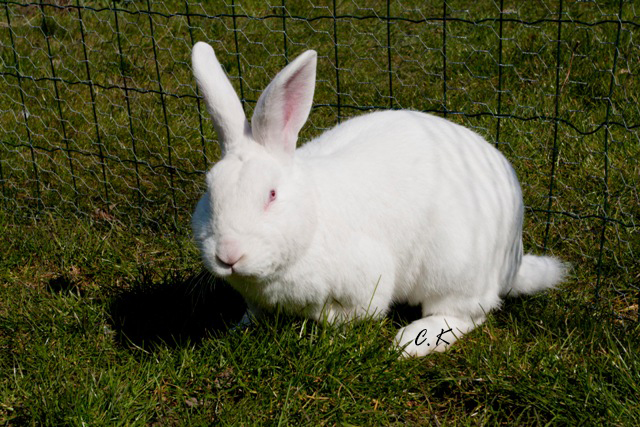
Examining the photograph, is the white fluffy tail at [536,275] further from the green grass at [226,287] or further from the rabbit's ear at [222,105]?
the rabbit's ear at [222,105]

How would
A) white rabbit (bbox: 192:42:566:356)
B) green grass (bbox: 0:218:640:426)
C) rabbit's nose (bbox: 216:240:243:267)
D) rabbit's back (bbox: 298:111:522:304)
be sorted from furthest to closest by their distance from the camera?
rabbit's back (bbox: 298:111:522:304) < green grass (bbox: 0:218:640:426) < white rabbit (bbox: 192:42:566:356) < rabbit's nose (bbox: 216:240:243:267)

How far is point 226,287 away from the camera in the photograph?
3395mm

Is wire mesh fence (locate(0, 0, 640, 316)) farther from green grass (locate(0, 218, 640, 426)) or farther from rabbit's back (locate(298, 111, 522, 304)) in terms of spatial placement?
green grass (locate(0, 218, 640, 426))

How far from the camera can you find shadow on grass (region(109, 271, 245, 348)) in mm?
3086

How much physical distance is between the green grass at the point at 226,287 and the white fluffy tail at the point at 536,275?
0.18 ft

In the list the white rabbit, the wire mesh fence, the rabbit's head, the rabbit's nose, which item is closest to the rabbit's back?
the white rabbit

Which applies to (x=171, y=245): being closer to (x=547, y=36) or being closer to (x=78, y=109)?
(x=78, y=109)

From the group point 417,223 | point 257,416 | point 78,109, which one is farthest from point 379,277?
point 78,109

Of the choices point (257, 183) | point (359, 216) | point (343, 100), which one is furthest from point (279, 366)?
point (343, 100)

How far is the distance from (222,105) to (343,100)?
1.89 m

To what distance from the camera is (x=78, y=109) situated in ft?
14.9

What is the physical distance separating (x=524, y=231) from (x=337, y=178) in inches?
43.3

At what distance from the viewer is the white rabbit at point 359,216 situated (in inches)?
99.3

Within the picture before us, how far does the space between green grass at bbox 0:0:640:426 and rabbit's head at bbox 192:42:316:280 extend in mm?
479
